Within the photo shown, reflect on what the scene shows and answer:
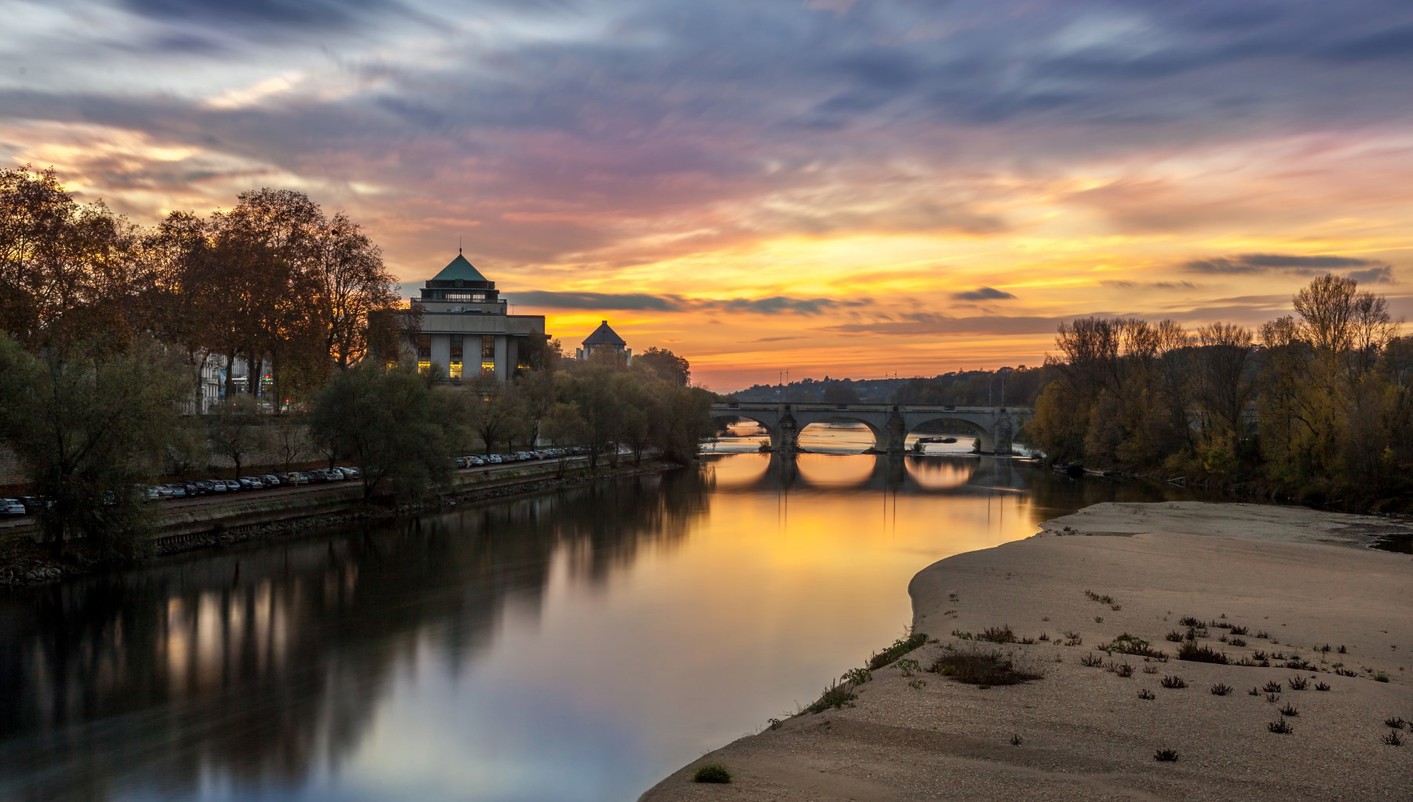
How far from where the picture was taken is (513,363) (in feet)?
326

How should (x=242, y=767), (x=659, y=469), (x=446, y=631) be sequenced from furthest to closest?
(x=659, y=469) → (x=446, y=631) → (x=242, y=767)

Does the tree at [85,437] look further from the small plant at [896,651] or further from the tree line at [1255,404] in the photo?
the tree line at [1255,404]

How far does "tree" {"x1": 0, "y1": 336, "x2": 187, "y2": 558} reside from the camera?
2869 cm

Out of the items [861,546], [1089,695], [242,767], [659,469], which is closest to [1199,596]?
[1089,695]

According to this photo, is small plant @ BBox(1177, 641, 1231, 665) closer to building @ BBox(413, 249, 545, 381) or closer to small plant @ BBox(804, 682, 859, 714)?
small plant @ BBox(804, 682, 859, 714)

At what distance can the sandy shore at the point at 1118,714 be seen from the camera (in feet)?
40.6

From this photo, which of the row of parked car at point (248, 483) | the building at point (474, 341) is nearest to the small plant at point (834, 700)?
the row of parked car at point (248, 483)

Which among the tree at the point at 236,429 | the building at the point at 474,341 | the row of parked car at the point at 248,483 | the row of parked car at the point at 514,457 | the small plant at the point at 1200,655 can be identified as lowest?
the small plant at the point at 1200,655

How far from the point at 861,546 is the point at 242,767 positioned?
2809cm

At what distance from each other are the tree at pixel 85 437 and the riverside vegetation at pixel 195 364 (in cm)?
4

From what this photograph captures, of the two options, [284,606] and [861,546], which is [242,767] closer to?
[284,606]

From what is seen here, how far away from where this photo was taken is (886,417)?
359 feet

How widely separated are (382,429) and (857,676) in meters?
30.5

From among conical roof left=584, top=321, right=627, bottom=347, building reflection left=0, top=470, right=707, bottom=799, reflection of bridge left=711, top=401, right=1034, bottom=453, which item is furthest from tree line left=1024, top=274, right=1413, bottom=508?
conical roof left=584, top=321, right=627, bottom=347
